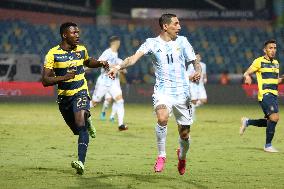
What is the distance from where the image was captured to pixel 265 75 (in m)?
14.7

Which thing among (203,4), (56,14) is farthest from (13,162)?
(203,4)

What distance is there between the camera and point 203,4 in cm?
5569

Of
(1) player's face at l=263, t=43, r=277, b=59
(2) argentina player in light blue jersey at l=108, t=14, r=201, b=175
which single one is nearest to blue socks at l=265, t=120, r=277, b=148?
(1) player's face at l=263, t=43, r=277, b=59

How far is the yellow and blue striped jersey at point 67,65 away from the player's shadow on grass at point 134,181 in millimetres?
1389

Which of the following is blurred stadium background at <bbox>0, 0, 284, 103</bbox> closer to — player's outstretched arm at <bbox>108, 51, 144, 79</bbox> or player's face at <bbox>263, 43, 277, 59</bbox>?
player's face at <bbox>263, 43, 277, 59</bbox>

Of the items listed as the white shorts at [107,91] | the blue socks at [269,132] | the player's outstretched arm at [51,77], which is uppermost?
the player's outstretched arm at [51,77]

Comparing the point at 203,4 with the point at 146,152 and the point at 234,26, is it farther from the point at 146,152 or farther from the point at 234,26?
the point at 146,152

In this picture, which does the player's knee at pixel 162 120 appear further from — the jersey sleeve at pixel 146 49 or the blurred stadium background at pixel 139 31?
the blurred stadium background at pixel 139 31

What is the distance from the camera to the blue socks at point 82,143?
1046 centimetres

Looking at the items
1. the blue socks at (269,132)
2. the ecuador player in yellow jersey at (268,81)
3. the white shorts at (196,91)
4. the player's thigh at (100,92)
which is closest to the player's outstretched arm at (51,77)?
the ecuador player in yellow jersey at (268,81)

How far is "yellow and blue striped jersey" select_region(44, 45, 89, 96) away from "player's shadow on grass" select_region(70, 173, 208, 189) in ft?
4.56

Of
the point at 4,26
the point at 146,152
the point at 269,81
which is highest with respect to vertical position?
the point at 4,26

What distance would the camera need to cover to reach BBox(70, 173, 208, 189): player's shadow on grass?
9500 millimetres

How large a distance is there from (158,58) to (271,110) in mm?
4449
